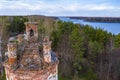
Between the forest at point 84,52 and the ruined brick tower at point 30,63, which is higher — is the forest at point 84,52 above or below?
below

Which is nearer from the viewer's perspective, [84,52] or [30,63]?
[30,63]

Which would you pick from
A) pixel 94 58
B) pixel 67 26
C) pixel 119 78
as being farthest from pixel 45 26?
pixel 119 78

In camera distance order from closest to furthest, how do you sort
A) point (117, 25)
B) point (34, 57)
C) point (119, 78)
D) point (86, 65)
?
1. point (34, 57)
2. point (119, 78)
3. point (86, 65)
4. point (117, 25)

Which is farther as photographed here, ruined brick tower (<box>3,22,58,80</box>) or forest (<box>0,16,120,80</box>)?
forest (<box>0,16,120,80</box>)

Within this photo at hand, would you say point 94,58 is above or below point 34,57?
below

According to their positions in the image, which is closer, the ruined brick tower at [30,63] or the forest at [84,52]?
the ruined brick tower at [30,63]

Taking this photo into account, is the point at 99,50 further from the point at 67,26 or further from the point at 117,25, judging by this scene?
the point at 117,25

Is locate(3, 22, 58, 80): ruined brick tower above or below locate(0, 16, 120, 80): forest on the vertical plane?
above

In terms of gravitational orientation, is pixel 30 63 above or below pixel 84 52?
above
